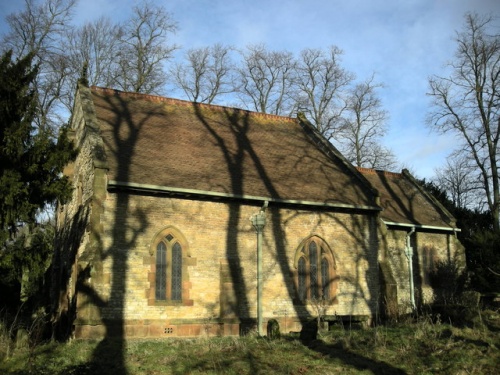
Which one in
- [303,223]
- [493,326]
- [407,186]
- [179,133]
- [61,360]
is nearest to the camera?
[61,360]

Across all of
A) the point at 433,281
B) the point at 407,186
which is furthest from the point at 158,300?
the point at 407,186

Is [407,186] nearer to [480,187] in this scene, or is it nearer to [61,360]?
[480,187]

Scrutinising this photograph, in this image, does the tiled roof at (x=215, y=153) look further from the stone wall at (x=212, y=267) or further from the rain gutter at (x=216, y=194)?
the stone wall at (x=212, y=267)

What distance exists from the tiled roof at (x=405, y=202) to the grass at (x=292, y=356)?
11780 millimetres

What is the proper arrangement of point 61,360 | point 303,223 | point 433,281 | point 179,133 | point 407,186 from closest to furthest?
point 61,360, point 303,223, point 179,133, point 433,281, point 407,186

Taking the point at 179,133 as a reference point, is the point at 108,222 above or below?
below

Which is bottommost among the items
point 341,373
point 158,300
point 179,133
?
point 341,373

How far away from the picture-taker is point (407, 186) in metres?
28.0

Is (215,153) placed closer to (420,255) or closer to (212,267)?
(212,267)

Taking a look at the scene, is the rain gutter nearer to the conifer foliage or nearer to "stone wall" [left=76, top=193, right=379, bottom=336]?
"stone wall" [left=76, top=193, right=379, bottom=336]

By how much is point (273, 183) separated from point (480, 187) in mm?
17654

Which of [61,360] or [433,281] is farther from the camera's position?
[433,281]

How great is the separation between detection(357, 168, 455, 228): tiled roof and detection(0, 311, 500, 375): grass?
11780mm

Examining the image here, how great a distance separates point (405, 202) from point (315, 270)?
941 centimetres
